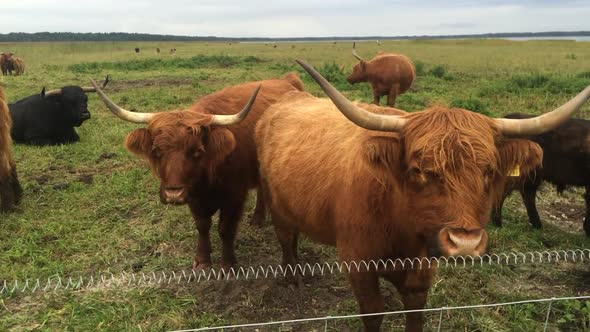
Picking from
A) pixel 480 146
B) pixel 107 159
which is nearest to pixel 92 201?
pixel 107 159

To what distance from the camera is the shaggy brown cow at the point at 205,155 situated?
3.67 metres

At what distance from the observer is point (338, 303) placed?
12.8 feet

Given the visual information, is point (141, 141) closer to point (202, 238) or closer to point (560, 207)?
point (202, 238)

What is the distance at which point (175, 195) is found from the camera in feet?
11.8

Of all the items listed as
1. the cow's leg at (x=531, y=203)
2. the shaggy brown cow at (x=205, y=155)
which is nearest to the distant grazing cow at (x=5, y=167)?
the shaggy brown cow at (x=205, y=155)

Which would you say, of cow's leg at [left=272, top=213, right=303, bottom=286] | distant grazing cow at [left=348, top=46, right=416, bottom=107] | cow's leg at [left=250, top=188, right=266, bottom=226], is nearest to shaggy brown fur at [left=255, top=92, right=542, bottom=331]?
cow's leg at [left=272, top=213, right=303, bottom=286]

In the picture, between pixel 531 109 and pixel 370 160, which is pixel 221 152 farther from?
pixel 531 109

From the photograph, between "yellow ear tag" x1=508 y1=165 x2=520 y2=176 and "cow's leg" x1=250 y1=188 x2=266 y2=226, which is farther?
"cow's leg" x1=250 y1=188 x2=266 y2=226

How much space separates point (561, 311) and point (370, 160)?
245cm

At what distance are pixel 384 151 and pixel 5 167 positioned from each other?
525 centimetres

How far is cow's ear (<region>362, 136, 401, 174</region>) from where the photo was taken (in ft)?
7.40

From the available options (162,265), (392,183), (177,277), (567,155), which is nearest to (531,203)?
(567,155)

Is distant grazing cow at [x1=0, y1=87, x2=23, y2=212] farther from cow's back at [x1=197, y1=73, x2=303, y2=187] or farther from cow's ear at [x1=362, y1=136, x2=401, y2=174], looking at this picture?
cow's ear at [x1=362, y1=136, x2=401, y2=174]

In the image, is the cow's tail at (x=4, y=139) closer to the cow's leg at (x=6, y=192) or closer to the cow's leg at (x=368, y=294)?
the cow's leg at (x=6, y=192)
